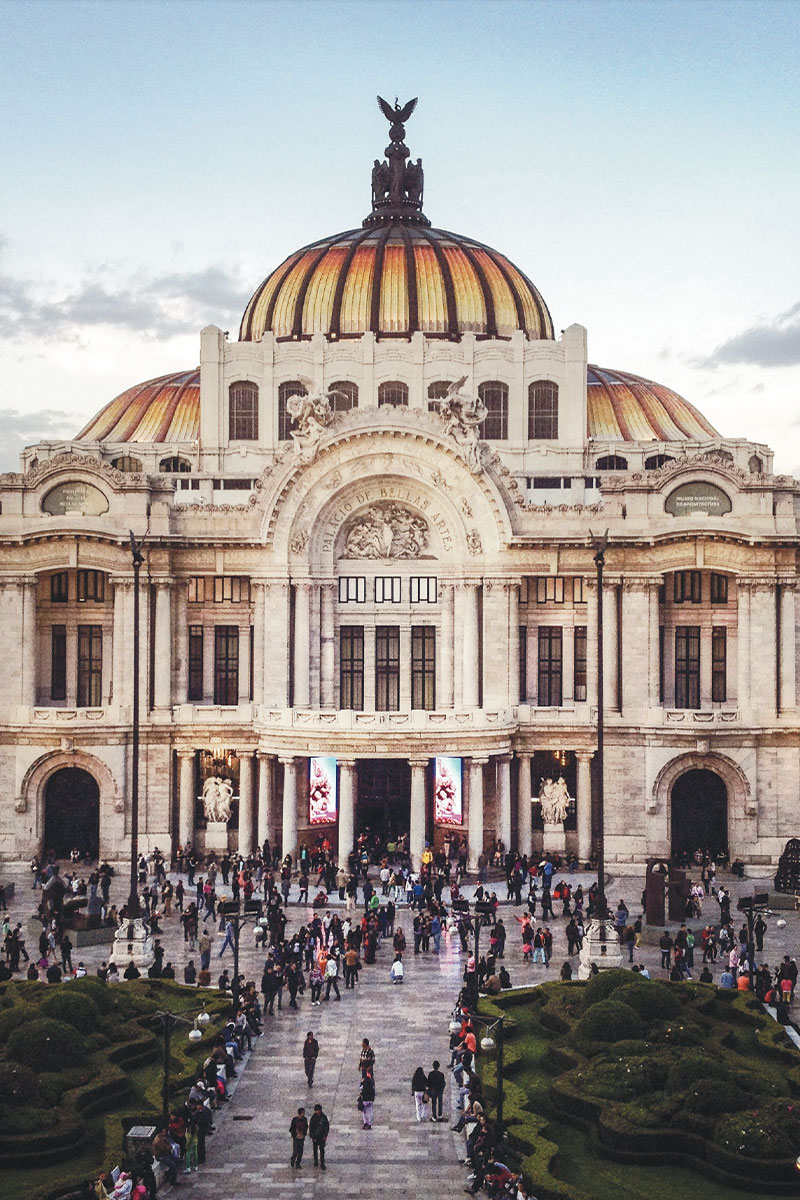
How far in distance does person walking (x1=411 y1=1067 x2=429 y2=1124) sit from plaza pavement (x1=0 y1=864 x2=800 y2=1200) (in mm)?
274

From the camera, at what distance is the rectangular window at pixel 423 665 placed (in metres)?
77.4

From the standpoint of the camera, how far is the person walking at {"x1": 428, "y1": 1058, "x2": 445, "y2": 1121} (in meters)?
37.5


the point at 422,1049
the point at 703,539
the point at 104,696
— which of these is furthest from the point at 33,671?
the point at 422,1049

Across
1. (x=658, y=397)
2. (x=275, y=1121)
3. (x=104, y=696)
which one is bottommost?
(x=275, y=1121)

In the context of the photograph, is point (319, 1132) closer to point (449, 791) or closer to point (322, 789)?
point (322, 789)

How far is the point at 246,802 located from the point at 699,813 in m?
21.5

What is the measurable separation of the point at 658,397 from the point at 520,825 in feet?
97.1

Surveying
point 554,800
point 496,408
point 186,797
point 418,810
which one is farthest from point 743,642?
point 186,797

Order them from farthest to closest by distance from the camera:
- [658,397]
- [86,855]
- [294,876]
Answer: [658,397] → [86,855] → [294,876]

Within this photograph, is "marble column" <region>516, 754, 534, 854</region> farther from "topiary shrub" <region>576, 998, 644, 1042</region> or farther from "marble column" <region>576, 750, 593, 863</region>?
"topiary shrub" <region>576, 998, 644, 1042</region>

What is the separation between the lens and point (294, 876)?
229ft

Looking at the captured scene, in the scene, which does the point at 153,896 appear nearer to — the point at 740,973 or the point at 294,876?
the point at 294,876

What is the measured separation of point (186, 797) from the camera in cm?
7519

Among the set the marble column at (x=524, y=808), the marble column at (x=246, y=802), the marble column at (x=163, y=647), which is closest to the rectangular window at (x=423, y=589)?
the marble column at (x=524, y=808)
